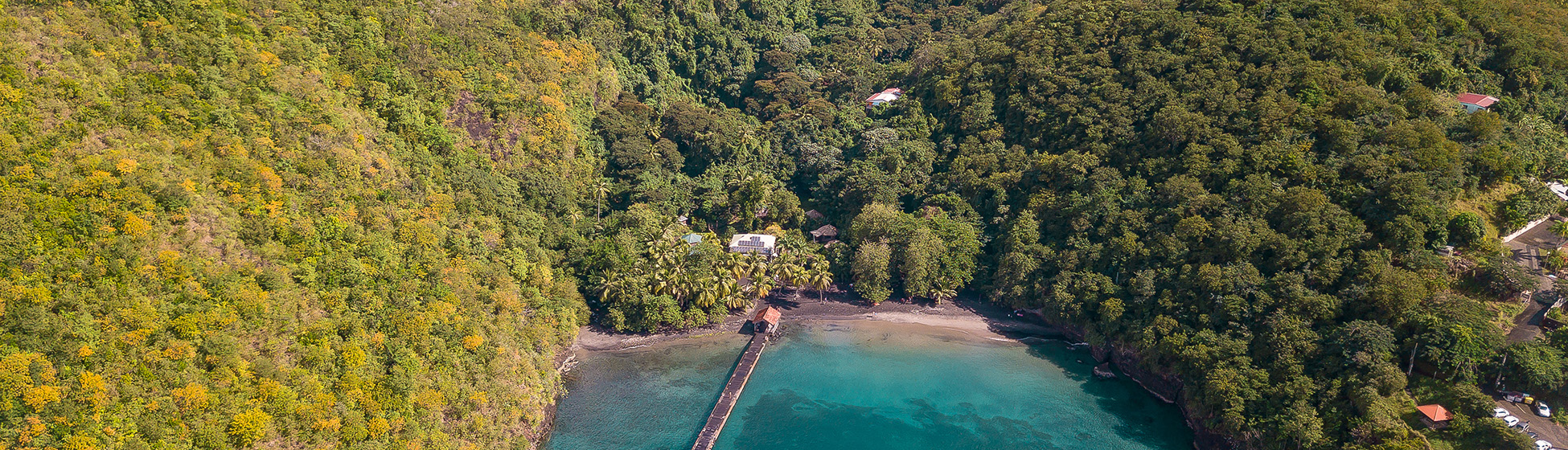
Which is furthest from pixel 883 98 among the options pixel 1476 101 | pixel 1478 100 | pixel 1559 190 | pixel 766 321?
pixel 1559 190

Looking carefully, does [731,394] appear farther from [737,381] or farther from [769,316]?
[769,316]

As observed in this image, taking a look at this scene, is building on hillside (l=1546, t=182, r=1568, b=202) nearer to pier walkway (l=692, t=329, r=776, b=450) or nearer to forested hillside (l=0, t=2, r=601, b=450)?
pier walkway (l=692, t=329, r=776, b=450)

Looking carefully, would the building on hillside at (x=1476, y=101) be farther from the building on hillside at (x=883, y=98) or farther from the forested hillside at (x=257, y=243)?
the forested hillside at (x=257, y=243)

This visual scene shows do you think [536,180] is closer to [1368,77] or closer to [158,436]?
[158,436]

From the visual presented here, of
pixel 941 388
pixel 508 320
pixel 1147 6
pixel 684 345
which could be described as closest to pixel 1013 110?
pixel 1147 6

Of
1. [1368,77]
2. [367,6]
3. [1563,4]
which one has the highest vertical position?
[1563,4]
